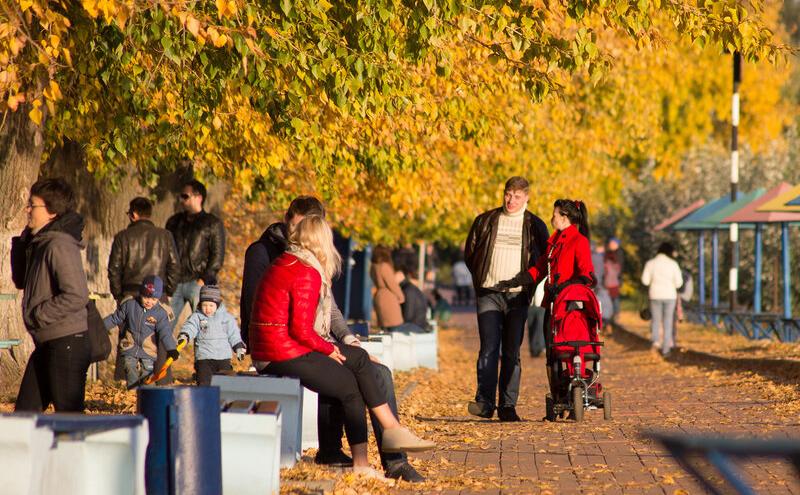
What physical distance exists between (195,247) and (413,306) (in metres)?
8.25

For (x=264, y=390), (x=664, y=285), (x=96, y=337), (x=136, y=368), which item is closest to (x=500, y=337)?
(x=136, y=368)

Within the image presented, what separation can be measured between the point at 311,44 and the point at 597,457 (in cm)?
356

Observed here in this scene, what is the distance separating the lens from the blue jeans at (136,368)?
542 inches

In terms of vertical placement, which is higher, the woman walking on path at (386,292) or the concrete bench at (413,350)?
the woman walking on path at (386,292)

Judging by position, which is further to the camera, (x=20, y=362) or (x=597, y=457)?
(x=20, y=362)

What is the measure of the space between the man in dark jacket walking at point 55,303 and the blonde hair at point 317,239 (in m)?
1.19

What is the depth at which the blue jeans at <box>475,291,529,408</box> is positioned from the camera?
42.0ft

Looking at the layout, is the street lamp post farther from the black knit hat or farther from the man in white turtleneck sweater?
the black knit hat

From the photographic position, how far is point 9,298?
12992mm

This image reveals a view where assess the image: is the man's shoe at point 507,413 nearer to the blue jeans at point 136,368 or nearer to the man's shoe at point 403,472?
the blue jeans at point 136,368

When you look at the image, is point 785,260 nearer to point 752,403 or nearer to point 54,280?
point 752,403

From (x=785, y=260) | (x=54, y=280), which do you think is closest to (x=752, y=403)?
(x=54, y=280)

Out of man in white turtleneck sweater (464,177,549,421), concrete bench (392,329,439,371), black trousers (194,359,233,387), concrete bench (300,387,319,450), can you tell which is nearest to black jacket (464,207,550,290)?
man in white turtleneck sweater (464,177,549,421)

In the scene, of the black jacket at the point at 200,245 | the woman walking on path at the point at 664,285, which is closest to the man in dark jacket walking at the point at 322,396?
the black jacket at the point at 200,245
